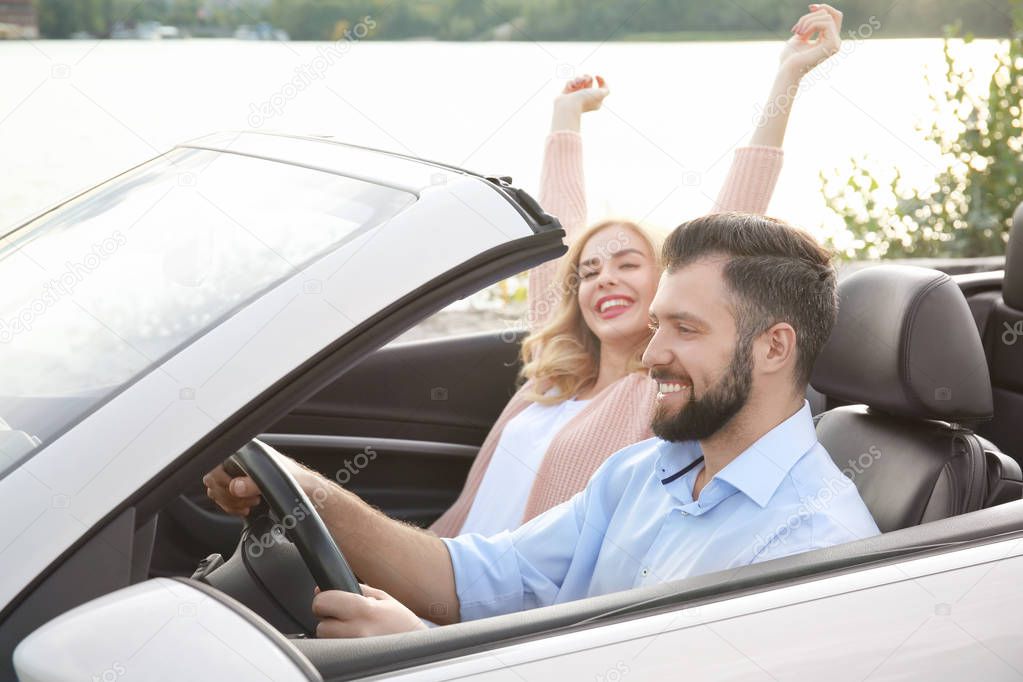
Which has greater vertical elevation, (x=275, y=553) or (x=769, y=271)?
(x=769, y=271)

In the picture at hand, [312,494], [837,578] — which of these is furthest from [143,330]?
[837,578]

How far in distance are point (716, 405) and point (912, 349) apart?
0.38 metres

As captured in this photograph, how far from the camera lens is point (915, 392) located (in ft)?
6.54

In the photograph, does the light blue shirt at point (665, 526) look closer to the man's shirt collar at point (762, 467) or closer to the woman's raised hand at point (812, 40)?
the man's shirt collar at point (762, 467)

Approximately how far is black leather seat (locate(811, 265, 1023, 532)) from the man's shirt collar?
0.61 ft

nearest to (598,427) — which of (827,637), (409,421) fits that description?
(409,421)

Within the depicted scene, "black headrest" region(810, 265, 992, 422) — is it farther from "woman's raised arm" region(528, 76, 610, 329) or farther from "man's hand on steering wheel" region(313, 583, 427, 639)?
"woman's raised arm" region(528, 76, 610, 329)

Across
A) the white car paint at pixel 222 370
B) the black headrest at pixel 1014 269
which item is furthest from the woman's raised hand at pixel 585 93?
the white car paint at pixel 222 370

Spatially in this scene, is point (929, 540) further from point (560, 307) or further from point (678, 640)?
point (560, 307)

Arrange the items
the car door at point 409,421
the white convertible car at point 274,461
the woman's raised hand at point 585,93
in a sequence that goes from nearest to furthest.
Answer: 1. the white convertible car at point 274,461
2. the car door at point 409,421
3. the woman's raised hand at point 585,93

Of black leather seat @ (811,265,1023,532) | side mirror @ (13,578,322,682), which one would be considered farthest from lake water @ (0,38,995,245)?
side mirror @ (13,578,322,682)

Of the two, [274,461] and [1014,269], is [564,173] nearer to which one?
[1014,269]

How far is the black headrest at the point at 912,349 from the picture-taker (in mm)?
1987

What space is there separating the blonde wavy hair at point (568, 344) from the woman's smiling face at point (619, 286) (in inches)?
0.5
